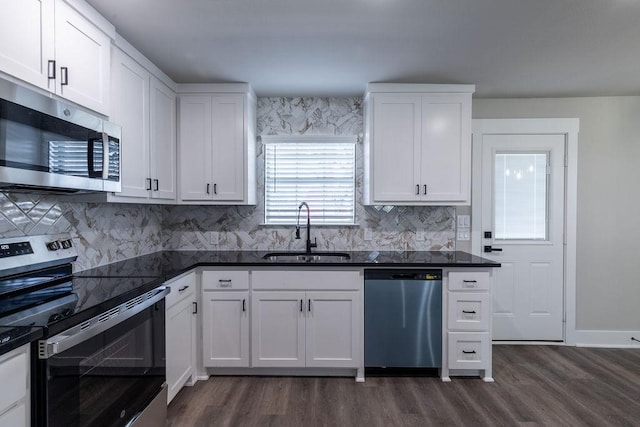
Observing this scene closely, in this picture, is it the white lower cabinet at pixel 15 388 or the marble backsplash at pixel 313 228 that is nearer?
the white lower cabinet at pixel 15 388

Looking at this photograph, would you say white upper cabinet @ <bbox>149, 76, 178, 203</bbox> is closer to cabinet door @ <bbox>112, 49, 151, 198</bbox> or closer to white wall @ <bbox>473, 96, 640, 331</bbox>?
cabinet door @ <bbox>112, 49, 151, 198</bbox>

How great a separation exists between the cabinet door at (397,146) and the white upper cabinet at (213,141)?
3.73 ft

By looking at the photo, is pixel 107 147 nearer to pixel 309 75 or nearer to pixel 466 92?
pixel 309 75

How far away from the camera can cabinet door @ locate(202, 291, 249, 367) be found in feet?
8.91

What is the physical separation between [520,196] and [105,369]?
3627 mm

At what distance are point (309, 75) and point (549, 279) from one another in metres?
3.02

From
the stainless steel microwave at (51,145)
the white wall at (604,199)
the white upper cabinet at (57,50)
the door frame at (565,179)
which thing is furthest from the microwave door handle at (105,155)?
the white wall at (604,199)

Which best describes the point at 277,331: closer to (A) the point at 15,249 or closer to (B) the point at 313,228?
(B) the point at 313,228

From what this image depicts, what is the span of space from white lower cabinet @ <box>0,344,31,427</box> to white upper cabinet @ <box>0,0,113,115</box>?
107cm

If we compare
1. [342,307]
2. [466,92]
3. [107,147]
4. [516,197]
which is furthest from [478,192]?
[107,147]

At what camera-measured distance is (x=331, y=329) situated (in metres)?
2.72

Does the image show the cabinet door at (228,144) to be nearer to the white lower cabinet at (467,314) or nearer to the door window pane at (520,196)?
the white lower cabinet at (467,314)

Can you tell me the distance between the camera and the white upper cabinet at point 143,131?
7.34 feet

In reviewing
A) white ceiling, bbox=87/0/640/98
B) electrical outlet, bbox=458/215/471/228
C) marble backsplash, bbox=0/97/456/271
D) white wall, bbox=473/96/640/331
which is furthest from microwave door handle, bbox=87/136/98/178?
white wall, bbox=473/96/640/331
